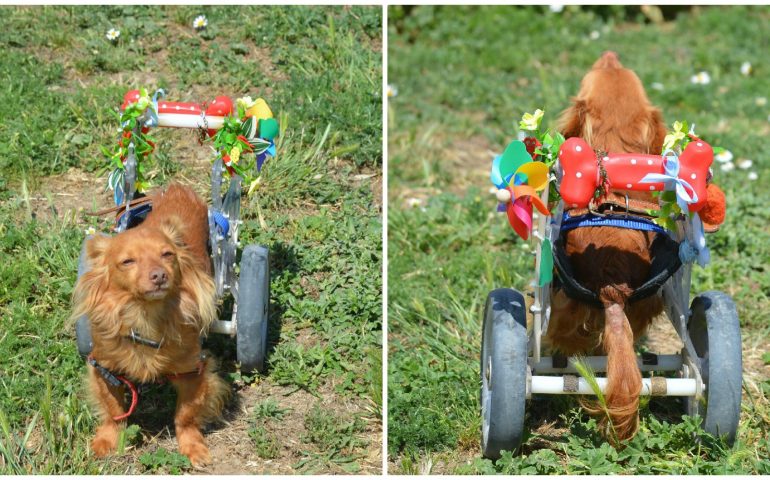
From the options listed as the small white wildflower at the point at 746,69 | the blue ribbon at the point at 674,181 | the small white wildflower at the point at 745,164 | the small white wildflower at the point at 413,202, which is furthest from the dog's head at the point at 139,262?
the small white wildflower at the point at 746,69

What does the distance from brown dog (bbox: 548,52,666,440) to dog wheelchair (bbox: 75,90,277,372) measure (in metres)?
1.48

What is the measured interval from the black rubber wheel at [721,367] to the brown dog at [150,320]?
2.31 m

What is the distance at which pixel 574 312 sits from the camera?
14.8ft

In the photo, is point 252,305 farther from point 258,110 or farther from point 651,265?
point 651,265

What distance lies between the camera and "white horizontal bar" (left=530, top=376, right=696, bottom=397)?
416cm

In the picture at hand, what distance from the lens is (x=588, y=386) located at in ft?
13.6

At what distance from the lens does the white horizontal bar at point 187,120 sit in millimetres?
4789

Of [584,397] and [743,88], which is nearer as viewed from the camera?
[584,397]

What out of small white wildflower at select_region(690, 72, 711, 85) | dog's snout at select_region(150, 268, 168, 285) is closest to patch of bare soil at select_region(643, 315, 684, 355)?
dog's snout at select_region(150, 268, 168, 285)

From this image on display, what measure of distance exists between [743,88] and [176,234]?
6138 millimetres

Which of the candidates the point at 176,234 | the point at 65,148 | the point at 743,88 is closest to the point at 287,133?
the point at 65,148

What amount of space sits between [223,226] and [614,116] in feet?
6.81

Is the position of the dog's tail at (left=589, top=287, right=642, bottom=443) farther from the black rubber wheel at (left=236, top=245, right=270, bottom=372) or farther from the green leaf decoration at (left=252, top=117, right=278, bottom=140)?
the green leaf decoration at (left=252, top=117, right=278, bottom=140)

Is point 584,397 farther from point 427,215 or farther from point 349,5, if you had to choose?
point 349,5
